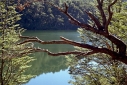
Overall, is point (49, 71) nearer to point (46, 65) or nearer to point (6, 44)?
point (46, 65)

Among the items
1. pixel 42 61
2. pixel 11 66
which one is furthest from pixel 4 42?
pixel 42 61

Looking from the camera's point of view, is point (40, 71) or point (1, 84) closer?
point (1, 84)

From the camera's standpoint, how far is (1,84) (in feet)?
32.8

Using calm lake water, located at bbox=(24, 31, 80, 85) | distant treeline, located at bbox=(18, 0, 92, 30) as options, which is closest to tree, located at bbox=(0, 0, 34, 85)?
calm lake water, located at bbox=(24, 31, 80, 85)

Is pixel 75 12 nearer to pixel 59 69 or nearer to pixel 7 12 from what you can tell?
pixel 59 69

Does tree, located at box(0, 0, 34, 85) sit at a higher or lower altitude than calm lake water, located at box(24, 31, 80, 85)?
higher

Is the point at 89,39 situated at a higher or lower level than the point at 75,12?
higher

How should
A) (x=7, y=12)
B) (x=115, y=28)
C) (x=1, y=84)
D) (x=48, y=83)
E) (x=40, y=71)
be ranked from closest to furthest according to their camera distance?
(x=115, y=28), (x=1, y=84), (x=7, y=12), (x=48, y=83), (x=40, y=71)

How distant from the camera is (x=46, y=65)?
85.3 feet

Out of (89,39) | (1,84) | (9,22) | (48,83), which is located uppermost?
(9,22)

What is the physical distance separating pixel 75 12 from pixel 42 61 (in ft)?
121

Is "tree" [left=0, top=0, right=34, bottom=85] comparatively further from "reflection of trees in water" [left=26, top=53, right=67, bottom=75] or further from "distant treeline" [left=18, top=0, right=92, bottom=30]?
"distant treeline" [left=18, top=0, right=92, bottom=30]

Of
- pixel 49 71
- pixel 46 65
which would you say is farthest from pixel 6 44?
pixel 46 65

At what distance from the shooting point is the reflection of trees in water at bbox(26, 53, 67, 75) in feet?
76.3
